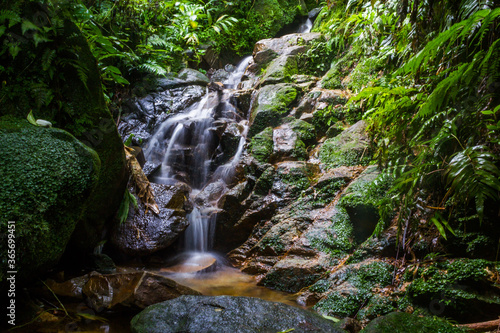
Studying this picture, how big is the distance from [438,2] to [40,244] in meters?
4.22

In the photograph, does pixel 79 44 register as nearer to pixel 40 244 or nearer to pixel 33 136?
pixel 33 136

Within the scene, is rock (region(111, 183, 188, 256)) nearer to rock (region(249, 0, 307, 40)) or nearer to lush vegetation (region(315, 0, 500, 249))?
lush vegetation (region(315, 0, 500, 249))

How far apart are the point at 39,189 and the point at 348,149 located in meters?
4.39

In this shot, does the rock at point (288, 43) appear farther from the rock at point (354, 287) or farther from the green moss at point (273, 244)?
the rock at point (354, 287)

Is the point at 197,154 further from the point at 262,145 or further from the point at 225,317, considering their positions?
the point at 225,317

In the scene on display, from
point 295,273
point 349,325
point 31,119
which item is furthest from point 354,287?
point 31,119

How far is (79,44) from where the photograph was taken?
3.26 metres

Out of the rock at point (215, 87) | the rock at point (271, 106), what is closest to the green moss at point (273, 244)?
the rock at point (271, 106)

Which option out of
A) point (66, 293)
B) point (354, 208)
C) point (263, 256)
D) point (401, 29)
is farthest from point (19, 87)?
point (401, 29)

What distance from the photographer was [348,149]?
496 centimetres

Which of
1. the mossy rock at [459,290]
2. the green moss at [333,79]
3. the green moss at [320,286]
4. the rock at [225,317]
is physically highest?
the green moss at [333,79]

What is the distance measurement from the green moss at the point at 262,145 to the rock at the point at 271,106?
1.02ft

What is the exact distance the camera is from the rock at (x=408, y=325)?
6.15ft

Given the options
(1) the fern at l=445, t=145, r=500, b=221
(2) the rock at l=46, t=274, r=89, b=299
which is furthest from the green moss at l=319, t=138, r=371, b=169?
(2) the rock at l=46, t=274, r=89, b=299
